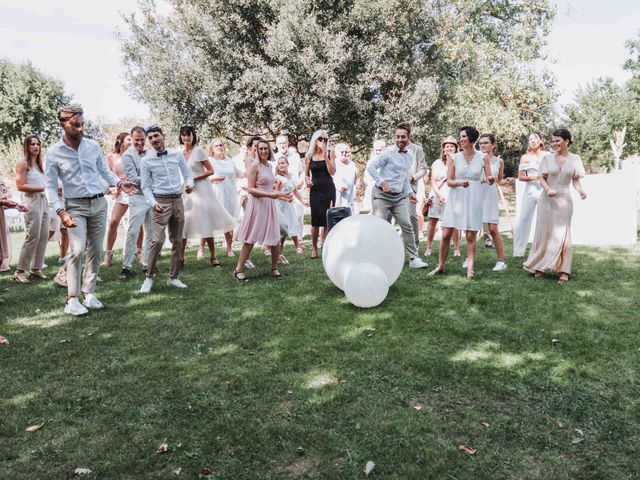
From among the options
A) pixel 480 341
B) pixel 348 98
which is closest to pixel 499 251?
pixel 480 341

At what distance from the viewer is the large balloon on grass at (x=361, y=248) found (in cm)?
582

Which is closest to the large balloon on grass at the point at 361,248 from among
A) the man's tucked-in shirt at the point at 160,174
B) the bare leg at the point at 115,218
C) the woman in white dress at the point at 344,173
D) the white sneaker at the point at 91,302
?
the man's tucked-in shirt at the point at 160,174

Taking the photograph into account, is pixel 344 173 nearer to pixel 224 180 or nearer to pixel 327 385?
pixel 224 180

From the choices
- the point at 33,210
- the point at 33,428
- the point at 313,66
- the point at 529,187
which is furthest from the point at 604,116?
the point at 33,428

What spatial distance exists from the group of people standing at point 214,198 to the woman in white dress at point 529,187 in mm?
20

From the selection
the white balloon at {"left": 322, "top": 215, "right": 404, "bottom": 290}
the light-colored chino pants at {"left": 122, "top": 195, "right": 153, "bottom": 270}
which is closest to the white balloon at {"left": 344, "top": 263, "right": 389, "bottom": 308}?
the white balloon at {"left": 322, "top": 215, "right": 404, "bottom": 290}

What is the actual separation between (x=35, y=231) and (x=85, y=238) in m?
2.72

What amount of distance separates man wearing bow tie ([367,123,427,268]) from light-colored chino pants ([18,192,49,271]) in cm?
543

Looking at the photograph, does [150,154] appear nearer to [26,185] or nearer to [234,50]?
[26,185]

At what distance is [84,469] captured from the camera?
2.91m

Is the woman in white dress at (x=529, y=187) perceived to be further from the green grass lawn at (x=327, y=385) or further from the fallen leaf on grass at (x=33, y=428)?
the fallen leaf on grass at (x=33, y=428)

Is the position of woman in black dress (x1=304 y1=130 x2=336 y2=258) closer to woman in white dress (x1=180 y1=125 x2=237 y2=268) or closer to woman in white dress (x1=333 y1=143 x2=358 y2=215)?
woman in white dress (x1=180 y1=125 x2=237 y2=268)

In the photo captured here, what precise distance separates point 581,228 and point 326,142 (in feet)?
19.9

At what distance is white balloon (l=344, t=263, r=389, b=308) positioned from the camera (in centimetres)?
561
